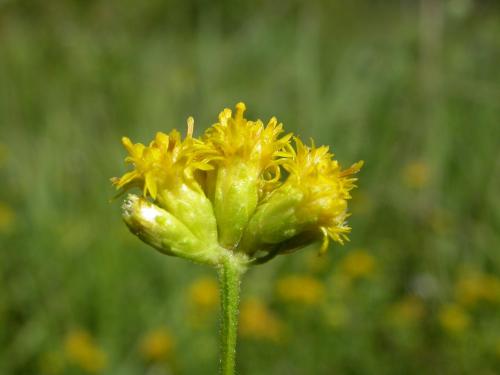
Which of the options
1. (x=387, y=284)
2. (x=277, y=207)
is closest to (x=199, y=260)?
(x=277, y=207)

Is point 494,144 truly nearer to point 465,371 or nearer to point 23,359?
point 465,371

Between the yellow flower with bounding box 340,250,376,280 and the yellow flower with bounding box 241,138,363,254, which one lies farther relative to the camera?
the yellow flower with bounding box 340,250,376,280

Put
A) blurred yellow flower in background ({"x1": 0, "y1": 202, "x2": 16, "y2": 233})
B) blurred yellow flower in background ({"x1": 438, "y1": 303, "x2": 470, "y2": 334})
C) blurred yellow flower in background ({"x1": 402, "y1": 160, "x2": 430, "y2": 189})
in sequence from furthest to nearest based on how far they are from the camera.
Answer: blurred yellow flower in background ({"x1": 402, "y1": 160, "x2": 430, "y2": 189}), blurred yellow flower in background ({"x1": 0, "y1": 202, "x2": 16, "y2": 233}), blurred yellow flower in background ({"x1": 438, "y1": 303, "x2": 470, "y2": 334})

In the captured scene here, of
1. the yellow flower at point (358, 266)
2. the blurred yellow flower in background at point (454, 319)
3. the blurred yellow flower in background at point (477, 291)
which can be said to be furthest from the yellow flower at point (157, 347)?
the blurred yellow flower in background at point (477, 291)

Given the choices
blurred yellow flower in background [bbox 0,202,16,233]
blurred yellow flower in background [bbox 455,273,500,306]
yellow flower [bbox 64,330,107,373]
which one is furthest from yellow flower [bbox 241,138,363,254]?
blurred yellow flower in background [bbox 0,202,16,233]

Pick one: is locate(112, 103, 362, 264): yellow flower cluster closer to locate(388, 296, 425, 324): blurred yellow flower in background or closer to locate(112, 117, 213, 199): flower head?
locate(112, 117, 213, 199): flower head

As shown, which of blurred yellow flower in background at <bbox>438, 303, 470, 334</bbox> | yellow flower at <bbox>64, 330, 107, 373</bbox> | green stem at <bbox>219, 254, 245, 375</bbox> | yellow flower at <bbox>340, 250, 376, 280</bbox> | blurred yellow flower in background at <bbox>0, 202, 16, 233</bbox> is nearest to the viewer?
green stem at <bbox>219, 254, 245, 375</bbox>
